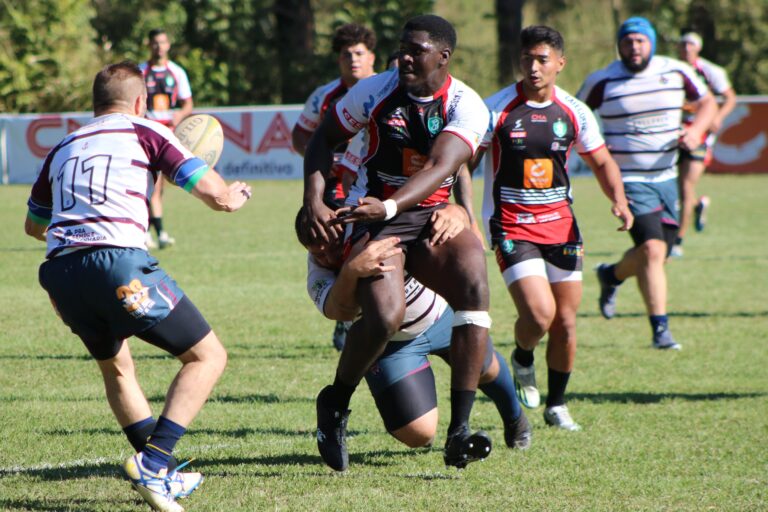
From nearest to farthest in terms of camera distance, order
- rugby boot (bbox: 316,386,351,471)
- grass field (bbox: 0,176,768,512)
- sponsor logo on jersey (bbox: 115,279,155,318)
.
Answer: sponsor logo on jersey (bbox: 115,279,155,318), grass field (bbox: 0,176,768,512), rugby boot (bbox: 316,386,351,471)

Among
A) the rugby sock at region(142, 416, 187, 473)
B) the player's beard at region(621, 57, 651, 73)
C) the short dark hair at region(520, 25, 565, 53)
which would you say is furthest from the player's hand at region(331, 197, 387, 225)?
the player's beard at region(621, 57, 651, 73)

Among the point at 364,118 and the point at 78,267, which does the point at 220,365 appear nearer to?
the point at 78,267

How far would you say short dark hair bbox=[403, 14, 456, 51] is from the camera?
16.3 feet

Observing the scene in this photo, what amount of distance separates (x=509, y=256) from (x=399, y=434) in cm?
139

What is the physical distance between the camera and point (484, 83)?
31.4 m

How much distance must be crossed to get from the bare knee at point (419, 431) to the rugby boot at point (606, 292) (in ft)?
15.1

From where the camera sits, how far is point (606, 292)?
31.7ft

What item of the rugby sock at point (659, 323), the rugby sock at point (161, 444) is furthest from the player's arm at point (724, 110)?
the rugby sock at point (161, 444)

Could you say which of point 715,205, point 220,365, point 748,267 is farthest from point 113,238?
point 715,205

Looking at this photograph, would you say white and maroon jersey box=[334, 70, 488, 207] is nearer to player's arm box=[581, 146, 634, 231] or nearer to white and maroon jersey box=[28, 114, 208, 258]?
white and maroon jersey box=[28, 114, 208, 258]

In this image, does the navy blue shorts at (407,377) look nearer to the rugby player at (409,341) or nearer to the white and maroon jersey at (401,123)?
the rugby player at (409,341)

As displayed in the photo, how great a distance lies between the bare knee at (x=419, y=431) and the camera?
17.2 feet

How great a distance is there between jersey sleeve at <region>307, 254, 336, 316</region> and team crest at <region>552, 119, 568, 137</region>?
172 centimetres

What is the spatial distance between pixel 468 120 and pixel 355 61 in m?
3.24
